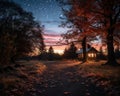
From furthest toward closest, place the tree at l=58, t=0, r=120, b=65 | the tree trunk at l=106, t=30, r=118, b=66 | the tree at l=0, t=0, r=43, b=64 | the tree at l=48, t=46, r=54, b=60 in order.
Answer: the tree at l=48, t=46, r=54, b=60
the tree at l=0, t=0, r=43, b=64
the tree trunk at l=106, t=30, r=118, b=66
the tree at l=58, t=0, r=120, b=65

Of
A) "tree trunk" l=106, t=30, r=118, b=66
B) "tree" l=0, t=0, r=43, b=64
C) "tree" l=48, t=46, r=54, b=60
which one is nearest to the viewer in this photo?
"tree trunk" l=106, t=30, r=118, b=66

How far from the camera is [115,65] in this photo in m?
26.6

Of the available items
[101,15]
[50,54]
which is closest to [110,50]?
[101,15]

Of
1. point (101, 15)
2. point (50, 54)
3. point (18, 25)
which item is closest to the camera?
point (101, 15)

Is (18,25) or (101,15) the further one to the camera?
(18,25)

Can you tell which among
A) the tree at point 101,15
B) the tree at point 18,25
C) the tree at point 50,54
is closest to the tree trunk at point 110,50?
the tree at point 101,15

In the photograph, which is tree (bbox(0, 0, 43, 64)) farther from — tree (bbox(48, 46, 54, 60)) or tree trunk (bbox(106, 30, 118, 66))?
tree (bbox(48, 46, 54, 60))

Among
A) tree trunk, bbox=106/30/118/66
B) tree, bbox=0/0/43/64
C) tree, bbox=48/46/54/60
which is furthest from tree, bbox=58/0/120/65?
tree, bbox=48/46/54/60

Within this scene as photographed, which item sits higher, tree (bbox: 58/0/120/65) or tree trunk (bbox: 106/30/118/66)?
tree (bbox: 58/0/120/65)

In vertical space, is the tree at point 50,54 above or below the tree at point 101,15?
below

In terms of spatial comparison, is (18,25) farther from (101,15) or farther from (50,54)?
(50,54)

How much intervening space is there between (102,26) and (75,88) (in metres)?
16.6

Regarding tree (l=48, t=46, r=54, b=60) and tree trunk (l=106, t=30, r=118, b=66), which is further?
tree (l=48, t=46, r=54, b=60)

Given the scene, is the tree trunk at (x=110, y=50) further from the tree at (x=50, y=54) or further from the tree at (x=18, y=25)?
the tree at (x=50, y=54)
